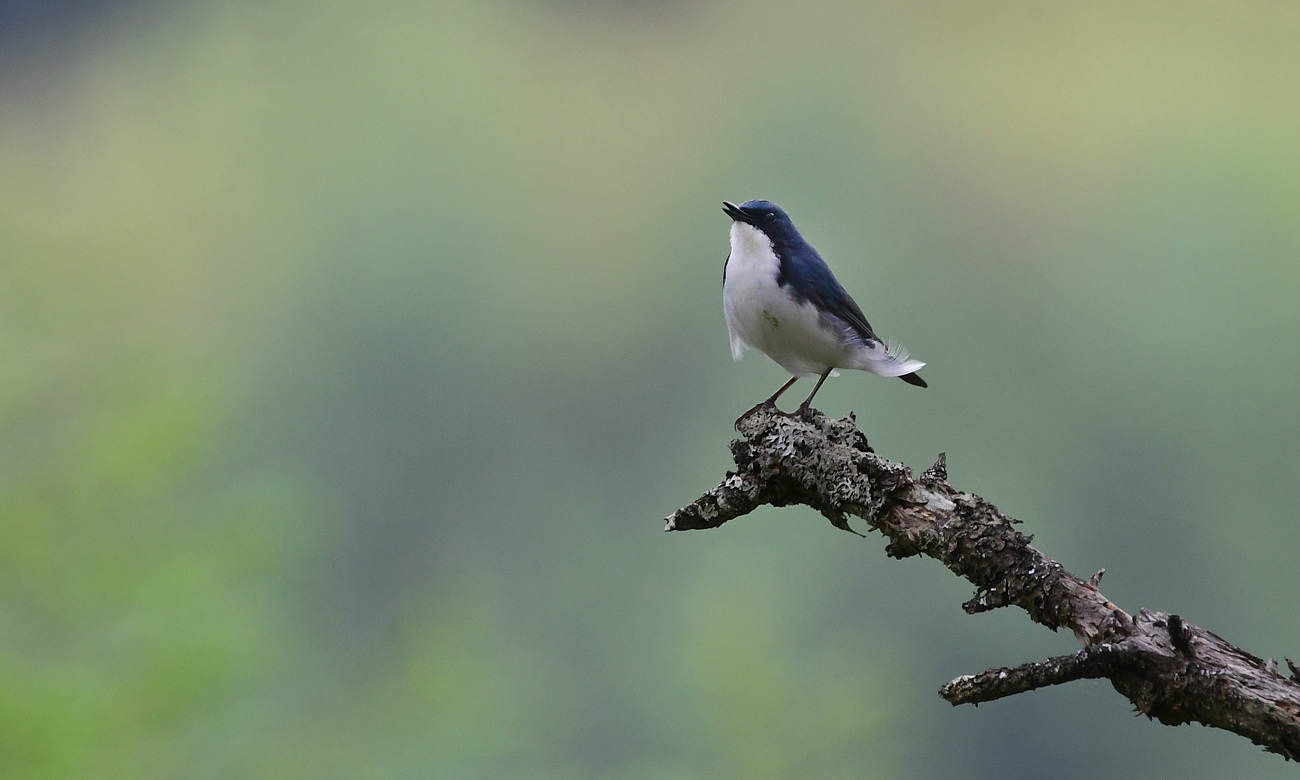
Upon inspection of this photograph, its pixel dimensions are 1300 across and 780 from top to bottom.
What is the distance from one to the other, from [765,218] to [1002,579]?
1819 mm

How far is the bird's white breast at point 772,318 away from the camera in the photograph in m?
3.36

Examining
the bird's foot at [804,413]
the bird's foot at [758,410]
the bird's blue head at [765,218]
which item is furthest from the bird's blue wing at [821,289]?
the bird's foot at [804,413]

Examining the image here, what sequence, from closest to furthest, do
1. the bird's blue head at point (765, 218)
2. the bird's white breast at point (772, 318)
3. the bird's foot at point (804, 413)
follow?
the bird's foot at point (804, 413)
the bird's white breast at point (772, 318)
the bird's blue head at point (765, 218)

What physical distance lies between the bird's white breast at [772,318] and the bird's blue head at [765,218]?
44mm

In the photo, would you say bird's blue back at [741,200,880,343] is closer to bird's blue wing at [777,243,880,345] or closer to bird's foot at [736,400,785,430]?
bird's blue wing at [777,243,880,345]

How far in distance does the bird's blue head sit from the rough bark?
1008mm

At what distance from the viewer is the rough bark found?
166 cm

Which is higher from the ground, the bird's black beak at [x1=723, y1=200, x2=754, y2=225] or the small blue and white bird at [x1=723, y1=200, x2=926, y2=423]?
the bird's black beak at [x1=723, y1=200, x2=754, y2=225]

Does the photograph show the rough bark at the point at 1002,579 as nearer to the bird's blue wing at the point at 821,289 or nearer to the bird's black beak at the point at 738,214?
the bird's blue wing at the point at 821,289

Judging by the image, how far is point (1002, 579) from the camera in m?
1.99

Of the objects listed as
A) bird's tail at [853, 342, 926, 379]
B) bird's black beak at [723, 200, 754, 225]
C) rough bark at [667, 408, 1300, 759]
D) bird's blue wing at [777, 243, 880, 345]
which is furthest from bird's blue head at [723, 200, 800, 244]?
rough bark at [667, 408, 1300, 759]

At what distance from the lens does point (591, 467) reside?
61.3 ft

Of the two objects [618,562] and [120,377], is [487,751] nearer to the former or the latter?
[120,377]

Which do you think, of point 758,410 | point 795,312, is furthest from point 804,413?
point 795,312
